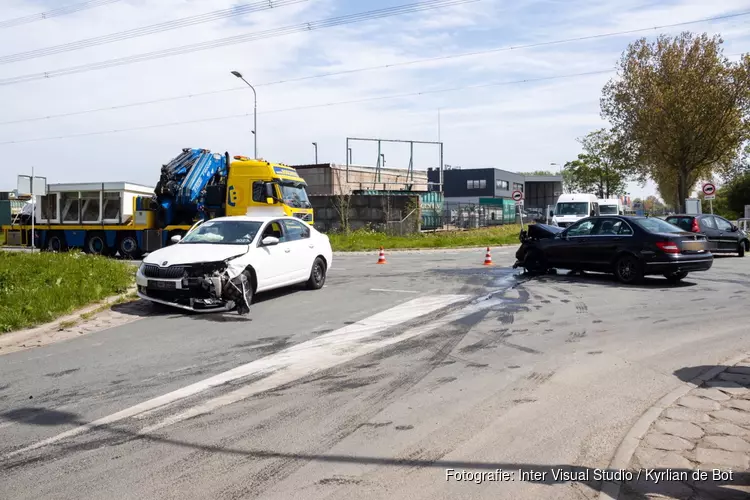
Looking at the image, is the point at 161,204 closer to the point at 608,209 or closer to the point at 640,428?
the point at 640,428

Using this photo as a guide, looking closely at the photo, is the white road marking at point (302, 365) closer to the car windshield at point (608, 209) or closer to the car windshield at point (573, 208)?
the car windshield at point (573, 208)

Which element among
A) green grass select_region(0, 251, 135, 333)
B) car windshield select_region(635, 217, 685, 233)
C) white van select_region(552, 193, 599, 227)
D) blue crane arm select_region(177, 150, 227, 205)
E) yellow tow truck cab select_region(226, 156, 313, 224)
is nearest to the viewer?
green grass select_region(0, 251, 135, 333)

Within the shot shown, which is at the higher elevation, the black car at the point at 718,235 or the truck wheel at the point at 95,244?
the black car at the point at 718,235

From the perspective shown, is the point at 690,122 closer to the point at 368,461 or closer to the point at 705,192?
the point at 705,192

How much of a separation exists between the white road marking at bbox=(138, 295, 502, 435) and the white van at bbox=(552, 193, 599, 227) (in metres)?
24.5

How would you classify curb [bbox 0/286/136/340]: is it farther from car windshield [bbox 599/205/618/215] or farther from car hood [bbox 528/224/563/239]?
car windshield [bbox 599/205/618/215]

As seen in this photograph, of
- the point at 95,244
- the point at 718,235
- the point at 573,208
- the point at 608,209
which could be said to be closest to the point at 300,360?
the point at 718,235

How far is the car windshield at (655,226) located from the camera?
13.9 m

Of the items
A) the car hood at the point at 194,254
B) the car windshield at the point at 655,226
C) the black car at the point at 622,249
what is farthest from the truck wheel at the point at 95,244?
the car windshield at the point at 655,226

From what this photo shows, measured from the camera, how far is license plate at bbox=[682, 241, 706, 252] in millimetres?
13562

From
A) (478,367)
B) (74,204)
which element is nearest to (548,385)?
(478,367)

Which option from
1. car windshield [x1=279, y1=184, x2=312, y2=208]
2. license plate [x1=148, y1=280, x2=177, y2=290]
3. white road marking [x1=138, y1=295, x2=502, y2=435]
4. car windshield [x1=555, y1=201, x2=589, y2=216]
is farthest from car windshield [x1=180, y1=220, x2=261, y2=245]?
car windshield [x1=555, y1=201, x2=589, y2=216]

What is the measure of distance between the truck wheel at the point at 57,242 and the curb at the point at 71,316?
14.7m

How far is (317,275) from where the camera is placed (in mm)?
13539
